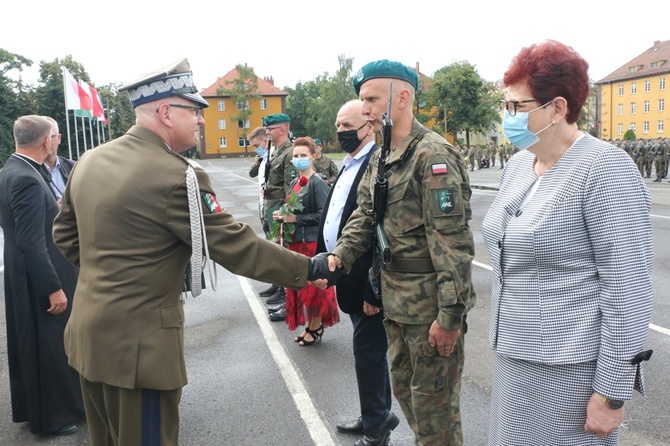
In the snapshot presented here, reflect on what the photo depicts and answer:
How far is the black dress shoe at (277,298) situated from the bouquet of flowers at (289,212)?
4.53 ft

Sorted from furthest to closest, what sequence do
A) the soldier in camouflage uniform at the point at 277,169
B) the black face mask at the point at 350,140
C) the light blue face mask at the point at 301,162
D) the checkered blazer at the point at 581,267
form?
1. the soldier in camouflage uniform at the point at 277,169
2. the light blue face mask at the point at 301,162
3. the black face mask at the point at 350,140
4. the checkered blazer at the point at 581,267

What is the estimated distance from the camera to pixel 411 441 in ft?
12.2

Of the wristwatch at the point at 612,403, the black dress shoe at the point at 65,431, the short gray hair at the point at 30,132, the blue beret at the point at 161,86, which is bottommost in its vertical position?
the black dress shoe at the point at 65,431

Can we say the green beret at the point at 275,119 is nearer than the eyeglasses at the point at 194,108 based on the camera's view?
No

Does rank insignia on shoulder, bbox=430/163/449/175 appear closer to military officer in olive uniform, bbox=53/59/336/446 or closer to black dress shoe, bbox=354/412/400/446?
military officer in olive uniform, bbox=53/59/336/446

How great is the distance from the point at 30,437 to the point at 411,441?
274 cm

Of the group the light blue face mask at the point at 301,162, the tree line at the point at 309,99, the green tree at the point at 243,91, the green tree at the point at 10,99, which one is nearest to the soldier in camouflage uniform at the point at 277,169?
the light blue face mask at the point at 301,162

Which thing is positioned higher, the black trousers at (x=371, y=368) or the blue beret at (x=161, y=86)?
the blue beret at (x=161, y=86)

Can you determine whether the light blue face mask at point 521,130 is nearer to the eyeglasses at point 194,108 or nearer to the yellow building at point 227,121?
the eyeglasses at point 194,108

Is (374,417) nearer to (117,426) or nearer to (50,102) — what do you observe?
(117,426)

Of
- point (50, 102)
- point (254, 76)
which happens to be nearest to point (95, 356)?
point (50, 102)

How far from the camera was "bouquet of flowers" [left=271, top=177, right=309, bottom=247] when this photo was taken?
5895 mm

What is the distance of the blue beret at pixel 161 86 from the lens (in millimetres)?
2510

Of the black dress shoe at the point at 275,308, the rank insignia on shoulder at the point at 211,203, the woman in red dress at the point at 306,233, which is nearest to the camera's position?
the rank insignia on shoulder at the point at 211,203
